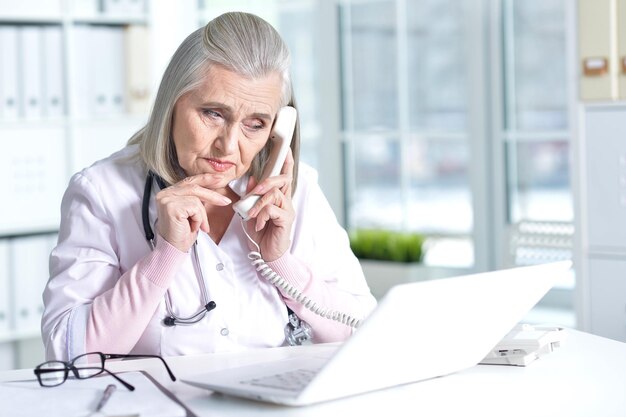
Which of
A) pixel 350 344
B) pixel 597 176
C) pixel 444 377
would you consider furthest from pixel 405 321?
pixel 597 176

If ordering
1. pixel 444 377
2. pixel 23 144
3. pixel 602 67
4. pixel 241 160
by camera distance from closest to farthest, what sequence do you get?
pixel 444 377
pixel 241 160
pixel 602 67
pixel 23 144

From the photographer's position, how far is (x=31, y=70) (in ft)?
12.4

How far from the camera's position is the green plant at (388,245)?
13.1 ft

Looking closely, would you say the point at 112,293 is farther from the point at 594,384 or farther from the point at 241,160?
the point at 594,384

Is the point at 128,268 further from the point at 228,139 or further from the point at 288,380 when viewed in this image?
the point at 288,380

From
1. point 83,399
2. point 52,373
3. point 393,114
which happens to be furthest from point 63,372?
point 393,114

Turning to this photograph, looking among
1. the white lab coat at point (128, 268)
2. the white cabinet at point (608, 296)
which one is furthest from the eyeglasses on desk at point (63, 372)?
the white cabinet at point (608, 296)

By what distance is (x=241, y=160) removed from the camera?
1.92 m

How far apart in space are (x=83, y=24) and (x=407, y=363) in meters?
2.90

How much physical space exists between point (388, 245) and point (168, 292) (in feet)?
7.40

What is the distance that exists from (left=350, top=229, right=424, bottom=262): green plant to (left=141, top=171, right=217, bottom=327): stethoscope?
2.16 metres

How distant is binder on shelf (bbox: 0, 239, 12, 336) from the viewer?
3.75 m

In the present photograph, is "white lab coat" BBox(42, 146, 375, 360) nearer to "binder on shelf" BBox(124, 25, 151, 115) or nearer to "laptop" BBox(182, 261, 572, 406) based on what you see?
"laptop" BBox(182, 261, 572, 406)

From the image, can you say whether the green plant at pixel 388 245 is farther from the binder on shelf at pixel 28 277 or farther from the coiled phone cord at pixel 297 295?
the coiled phone cord at pixel 297 295
